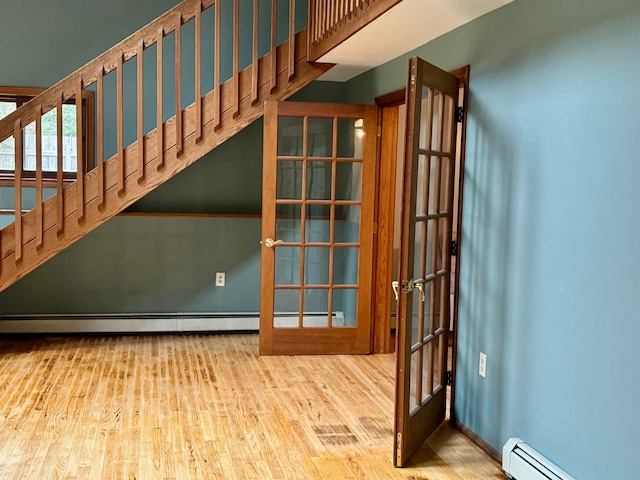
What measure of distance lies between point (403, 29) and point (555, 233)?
1594 mm

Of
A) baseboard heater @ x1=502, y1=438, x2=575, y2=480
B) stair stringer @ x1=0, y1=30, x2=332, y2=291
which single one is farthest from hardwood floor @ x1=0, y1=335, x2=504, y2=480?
stair stringer @ x1=0, y1=30, x2=332, y2=291

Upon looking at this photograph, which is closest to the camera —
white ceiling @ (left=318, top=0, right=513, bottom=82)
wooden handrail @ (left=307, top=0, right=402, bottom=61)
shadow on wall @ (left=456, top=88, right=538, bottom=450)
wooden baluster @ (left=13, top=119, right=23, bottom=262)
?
shadow on wall @ (left=456, top=88, right=538, bottom=450)

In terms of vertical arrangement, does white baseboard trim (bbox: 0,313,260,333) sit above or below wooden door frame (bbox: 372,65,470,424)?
below

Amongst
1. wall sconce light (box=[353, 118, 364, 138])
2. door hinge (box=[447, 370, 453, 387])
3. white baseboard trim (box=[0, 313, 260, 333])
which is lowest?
white baseboard trim (box=[0, 313, 260, 333])

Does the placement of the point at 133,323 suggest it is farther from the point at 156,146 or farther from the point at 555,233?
the point at 555,233

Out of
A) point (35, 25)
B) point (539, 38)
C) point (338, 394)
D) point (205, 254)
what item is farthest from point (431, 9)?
point (35, 25)

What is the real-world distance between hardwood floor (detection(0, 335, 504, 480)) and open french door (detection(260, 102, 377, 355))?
0.75ft

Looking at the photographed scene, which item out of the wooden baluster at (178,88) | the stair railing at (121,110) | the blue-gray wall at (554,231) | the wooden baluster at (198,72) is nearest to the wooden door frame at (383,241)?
the stair railing at (121,110)

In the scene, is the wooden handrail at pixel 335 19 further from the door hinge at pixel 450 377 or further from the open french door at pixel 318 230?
the door hinge at pixel 450 377

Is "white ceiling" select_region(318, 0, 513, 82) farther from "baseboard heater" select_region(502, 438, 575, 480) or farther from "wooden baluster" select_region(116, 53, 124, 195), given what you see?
"baseboard heater" select_region(502, 438, 575, 480)

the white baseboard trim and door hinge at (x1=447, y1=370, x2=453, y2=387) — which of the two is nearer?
door hinge at (x1=447, y1=370, x2=453, y2=387)

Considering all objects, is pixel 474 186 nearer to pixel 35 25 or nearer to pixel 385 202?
pixel 385 202

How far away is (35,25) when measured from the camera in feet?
18.6

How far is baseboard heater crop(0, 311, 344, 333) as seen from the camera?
573 cm
